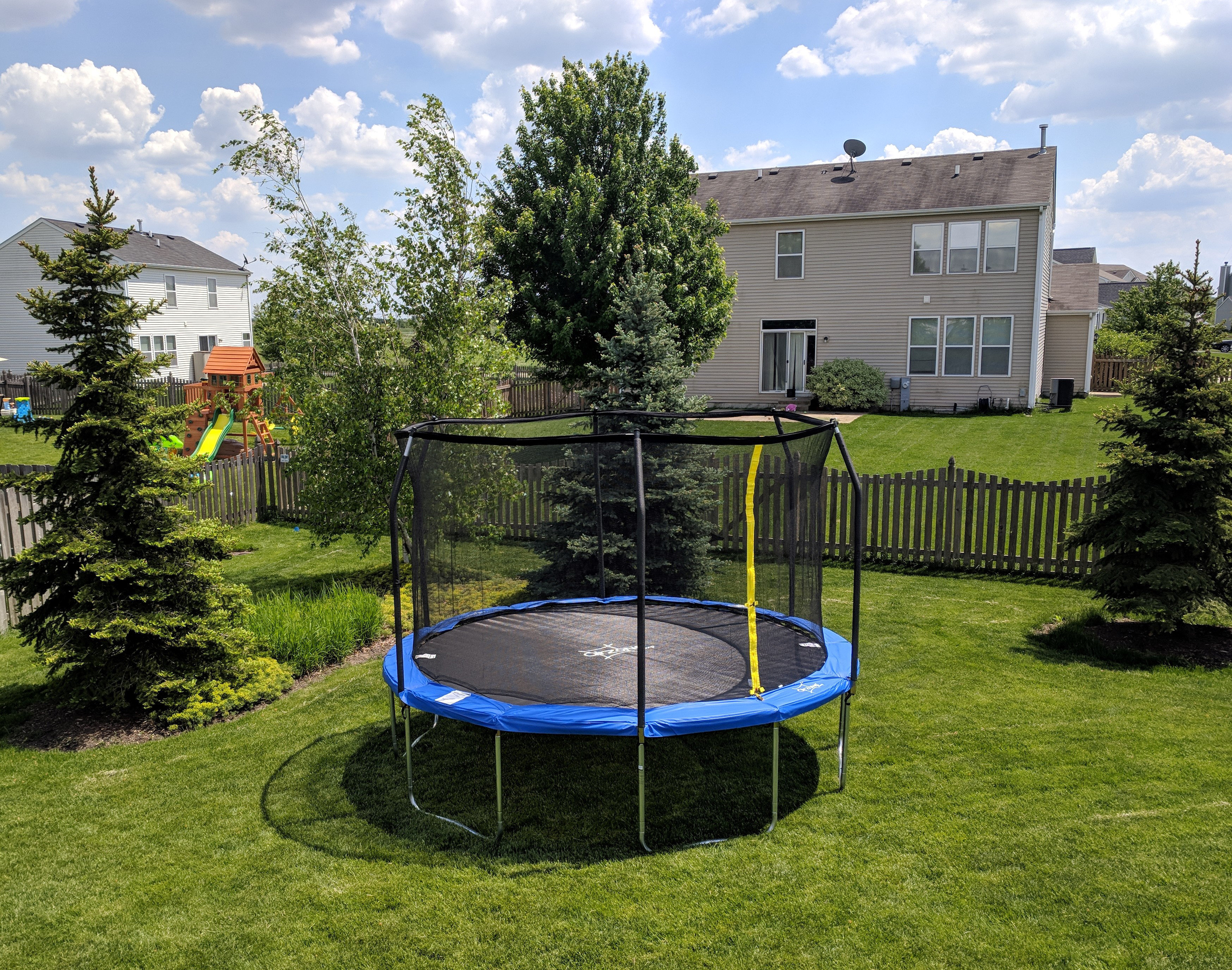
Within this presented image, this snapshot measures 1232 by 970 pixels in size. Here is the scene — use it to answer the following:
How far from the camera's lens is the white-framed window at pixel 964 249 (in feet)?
75.3

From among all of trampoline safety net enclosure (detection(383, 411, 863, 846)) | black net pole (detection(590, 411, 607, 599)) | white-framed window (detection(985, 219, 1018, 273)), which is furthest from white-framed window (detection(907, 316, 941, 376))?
black net pole (detection(590, 411, 607, 599))

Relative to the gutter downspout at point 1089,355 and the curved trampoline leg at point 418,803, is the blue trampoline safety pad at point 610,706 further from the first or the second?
the gutter downspout at point 1089,355

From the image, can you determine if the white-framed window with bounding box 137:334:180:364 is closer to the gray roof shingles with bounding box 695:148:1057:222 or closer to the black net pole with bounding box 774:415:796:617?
the gray roof shingles with bounding box 695:148:1057:222

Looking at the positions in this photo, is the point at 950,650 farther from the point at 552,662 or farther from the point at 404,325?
the point at 404,325

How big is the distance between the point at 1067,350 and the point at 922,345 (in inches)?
257

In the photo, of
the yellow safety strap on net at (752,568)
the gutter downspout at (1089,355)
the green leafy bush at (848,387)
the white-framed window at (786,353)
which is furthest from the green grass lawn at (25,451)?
the gutter downspout at (1089,355)

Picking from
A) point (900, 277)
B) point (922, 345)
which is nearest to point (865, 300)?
point (900, 277)

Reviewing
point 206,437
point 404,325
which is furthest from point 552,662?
point 206,437

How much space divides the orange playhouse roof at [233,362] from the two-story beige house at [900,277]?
39.2ft

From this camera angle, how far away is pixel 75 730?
6000mm

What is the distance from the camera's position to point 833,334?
2455cm

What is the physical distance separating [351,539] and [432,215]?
503 centimetres

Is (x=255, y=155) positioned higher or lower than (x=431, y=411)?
higher

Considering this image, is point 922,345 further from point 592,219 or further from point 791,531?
point 791,531
